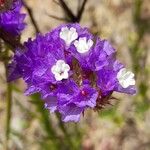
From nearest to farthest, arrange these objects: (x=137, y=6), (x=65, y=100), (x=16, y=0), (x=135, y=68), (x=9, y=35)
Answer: (x=65, y=100), (x=16, y=0), (x=9, y=35), (x=135, y=68), (x=137, y=6)

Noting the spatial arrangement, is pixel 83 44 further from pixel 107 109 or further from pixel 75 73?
pixel 107 109

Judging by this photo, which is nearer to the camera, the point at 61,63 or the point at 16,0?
the point at 61,63

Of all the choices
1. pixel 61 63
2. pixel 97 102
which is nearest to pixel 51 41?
pixel 61 63

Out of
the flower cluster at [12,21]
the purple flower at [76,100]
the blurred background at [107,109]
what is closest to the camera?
the purple flower at [76,100]

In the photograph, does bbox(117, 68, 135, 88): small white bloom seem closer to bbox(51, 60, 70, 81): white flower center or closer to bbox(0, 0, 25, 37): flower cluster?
bbox(51, 60, 70, 81): white flower center

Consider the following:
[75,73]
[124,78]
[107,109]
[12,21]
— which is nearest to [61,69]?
[75,73]

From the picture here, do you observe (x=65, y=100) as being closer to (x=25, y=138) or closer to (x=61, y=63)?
(x=61, y=63)

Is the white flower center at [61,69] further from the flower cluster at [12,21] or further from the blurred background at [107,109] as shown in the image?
the blurred background at [107,109]

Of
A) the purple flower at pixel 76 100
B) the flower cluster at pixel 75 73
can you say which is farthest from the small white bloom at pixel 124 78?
the purple flower at pixel 76 100
